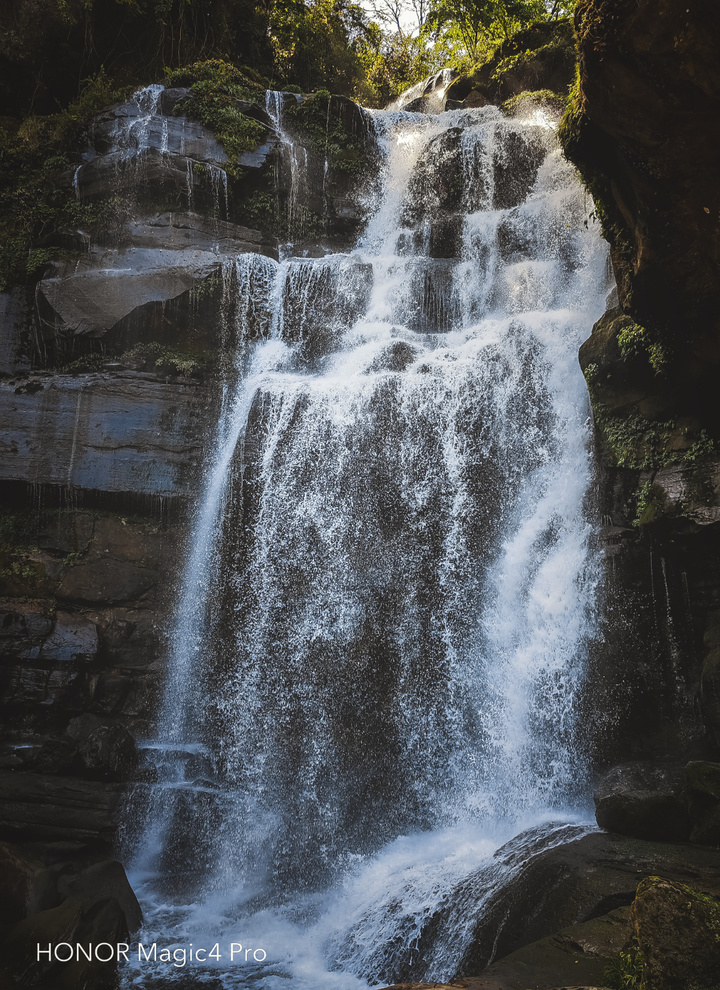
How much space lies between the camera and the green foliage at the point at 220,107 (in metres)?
15.6

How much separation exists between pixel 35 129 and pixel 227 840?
15.8 metres

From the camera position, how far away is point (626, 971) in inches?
163

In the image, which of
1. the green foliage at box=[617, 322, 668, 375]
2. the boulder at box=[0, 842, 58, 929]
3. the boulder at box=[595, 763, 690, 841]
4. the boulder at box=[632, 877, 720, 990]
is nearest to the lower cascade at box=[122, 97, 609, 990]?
the boulder at box=[595, 763, 690, 841]

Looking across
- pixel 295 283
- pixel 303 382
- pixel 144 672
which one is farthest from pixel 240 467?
pixel 295 283

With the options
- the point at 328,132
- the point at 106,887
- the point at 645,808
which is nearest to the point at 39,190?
the point at 328,132

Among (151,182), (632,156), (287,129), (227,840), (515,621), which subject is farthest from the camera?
(287,129)

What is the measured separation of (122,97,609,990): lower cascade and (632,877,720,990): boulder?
2.43 meters

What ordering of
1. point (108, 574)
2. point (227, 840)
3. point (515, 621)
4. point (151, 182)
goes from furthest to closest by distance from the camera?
1. point (151, 182)
2. point (108, 574)
3. point (515, 621)
4. point (227, 840)

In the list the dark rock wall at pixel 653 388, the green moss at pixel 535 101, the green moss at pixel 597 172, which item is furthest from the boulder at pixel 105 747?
the green moss at pixel 535 101

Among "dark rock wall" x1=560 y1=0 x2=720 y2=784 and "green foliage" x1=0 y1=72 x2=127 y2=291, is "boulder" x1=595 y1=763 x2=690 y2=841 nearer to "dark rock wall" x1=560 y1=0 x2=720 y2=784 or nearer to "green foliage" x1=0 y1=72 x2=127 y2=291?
"dark rock wall" x1=560 y1=0 x2=720 y2=784

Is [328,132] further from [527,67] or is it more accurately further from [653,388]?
[653,388]

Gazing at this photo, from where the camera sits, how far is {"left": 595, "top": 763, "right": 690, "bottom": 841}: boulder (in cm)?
643

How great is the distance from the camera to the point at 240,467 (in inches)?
465

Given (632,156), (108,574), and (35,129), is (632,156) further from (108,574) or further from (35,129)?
(35,129)
